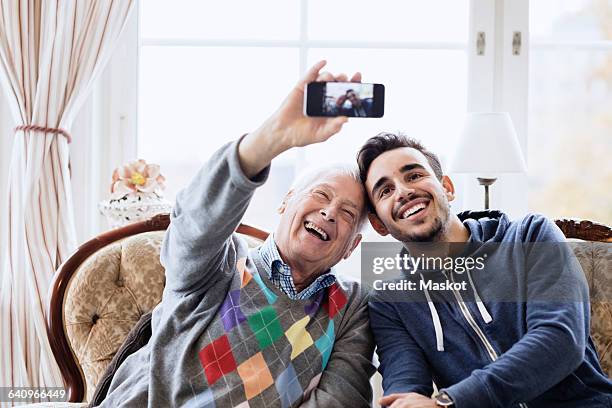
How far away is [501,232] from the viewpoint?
163 centimetres

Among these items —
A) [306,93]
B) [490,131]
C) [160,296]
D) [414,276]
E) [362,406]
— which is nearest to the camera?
[306,93]

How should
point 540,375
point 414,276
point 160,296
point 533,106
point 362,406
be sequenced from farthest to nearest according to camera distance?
1. point 533,106
2. point 160,296
3. point 414,276
4. point 362,406
5. point 540,375

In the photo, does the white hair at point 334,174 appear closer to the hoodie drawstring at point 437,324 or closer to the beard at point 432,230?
the beard at point 432,230

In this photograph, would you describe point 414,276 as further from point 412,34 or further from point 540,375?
point 412,34

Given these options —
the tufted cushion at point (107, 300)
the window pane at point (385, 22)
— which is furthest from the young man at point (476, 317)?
the window pane at point (385, 22)

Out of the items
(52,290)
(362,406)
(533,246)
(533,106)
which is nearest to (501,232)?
(533,246)

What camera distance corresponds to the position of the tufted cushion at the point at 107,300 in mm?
1925

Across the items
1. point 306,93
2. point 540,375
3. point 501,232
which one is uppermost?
point 306,93

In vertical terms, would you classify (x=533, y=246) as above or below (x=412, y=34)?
below

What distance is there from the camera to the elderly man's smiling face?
156cm

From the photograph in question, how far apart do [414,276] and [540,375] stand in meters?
0.36

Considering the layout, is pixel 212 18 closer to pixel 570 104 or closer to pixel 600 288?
pixel 570 104

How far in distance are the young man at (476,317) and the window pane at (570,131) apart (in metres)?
1.23

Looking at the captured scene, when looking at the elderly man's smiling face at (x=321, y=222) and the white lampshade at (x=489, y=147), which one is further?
the white lampshade at (x=489, y=147)
